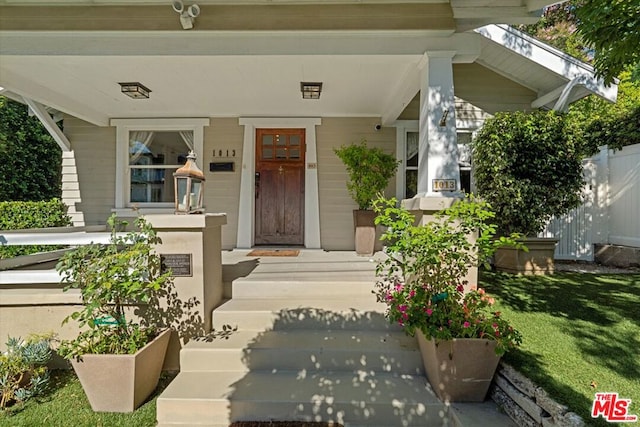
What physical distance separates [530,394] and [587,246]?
15.5 feet

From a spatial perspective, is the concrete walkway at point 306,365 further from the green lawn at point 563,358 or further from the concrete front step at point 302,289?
the green lawn at point 563,358

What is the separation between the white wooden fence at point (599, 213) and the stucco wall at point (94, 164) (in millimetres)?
7338

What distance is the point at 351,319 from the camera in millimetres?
2873

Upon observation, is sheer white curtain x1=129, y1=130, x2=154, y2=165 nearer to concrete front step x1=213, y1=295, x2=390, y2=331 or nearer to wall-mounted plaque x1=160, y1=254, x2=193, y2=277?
wall-mounted plaque x1=160, y1=254, x2=193, y2=277

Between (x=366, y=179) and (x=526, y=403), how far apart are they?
3.21m

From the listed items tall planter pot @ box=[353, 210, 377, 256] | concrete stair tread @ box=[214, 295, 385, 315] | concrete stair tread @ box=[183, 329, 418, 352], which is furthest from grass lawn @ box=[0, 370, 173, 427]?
tall planter pot @ box=[353, 210, 377, 256]

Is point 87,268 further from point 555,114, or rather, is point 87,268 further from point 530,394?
point 555,114

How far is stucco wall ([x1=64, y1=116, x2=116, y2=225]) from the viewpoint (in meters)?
5.51

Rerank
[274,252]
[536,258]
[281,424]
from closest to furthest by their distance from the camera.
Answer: [281,424] < [536,258] < [274,252]

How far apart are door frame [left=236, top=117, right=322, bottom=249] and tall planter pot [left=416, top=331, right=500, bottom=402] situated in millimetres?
3334

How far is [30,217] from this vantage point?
511cm

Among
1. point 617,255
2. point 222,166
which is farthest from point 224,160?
point 617,255

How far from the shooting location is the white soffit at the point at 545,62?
462 centimetres

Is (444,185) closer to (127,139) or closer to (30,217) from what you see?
(127,139)
